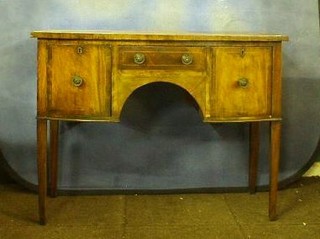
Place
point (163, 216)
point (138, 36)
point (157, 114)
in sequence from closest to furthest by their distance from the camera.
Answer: point (138, 36)
point (163, 216)
point (157, 114)

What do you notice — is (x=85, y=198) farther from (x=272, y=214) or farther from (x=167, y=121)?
(x=272, y=214)

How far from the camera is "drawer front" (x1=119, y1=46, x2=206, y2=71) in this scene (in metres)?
1.68

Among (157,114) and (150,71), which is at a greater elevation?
(150,71)

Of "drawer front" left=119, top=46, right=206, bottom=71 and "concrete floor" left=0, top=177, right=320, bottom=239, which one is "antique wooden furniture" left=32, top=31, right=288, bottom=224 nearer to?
"drawer front" left=119, top=46, right=206, bottom=71

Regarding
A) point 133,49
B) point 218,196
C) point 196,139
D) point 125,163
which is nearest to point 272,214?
point 218,196

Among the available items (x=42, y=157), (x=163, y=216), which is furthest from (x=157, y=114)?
(x=42, y=157)

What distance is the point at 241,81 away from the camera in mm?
1709

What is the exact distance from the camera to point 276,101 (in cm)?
174

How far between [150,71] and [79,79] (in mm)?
243

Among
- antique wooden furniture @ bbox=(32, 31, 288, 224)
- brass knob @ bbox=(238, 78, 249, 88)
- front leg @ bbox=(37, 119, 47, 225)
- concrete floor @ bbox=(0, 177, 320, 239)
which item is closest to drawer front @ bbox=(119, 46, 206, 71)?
antique wooden furniture @ bbox=(32, 31, 288, 224)

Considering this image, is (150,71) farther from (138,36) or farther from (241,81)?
(241,81)

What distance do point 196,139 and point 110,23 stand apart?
0.62 metres

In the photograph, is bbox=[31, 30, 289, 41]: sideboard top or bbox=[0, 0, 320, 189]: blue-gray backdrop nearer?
bbox=[31, 30, 289, 41]: sideboard top

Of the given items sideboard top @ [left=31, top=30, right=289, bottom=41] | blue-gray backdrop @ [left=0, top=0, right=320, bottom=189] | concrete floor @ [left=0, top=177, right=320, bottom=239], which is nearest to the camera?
sideboard top @ [left=31, top=30, right=289, bottom=41]
